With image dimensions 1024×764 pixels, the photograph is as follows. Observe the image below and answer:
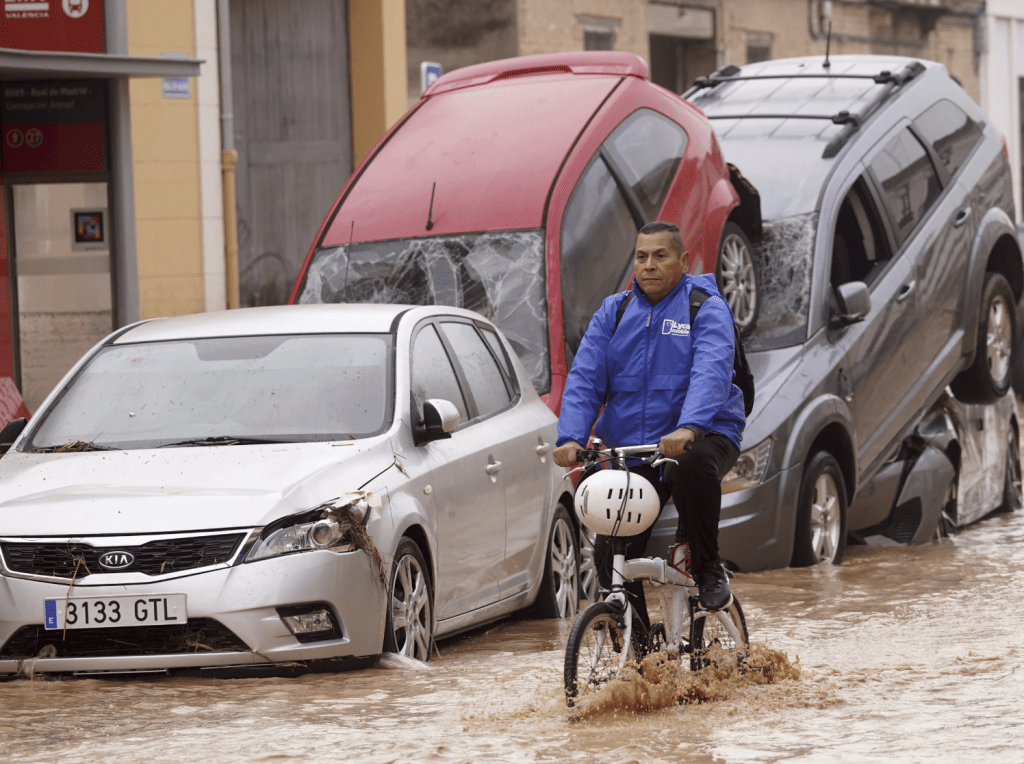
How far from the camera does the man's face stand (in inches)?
245

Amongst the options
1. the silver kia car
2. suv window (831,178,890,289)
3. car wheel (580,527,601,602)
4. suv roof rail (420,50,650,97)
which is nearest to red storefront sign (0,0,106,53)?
suv roof rail (420,50,650,97)

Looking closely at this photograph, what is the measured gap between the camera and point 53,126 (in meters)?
13.7

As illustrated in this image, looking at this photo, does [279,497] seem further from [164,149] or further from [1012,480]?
[164,149]

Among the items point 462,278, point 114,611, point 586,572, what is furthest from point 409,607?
point 462,278

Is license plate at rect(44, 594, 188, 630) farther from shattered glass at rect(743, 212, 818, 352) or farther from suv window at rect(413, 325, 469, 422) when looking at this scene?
shattered glass at rect(743, 212, 818, 352)

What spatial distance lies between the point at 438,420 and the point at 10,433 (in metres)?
1.81

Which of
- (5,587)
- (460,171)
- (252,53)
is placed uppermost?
(252,53)

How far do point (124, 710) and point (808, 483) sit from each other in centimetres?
495

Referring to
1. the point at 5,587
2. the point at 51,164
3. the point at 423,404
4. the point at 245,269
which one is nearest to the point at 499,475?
the point at 423,404

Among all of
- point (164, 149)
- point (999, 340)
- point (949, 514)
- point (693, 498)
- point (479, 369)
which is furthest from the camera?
point (164, 149)

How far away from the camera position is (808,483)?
33.3ft

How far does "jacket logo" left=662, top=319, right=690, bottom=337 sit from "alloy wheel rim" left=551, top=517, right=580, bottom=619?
112 inches

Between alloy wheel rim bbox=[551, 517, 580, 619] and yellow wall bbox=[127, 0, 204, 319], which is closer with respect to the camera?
alloy wheel rim bbox=[551, 517, 580, 619]

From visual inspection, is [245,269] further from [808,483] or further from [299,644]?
[299,644]
